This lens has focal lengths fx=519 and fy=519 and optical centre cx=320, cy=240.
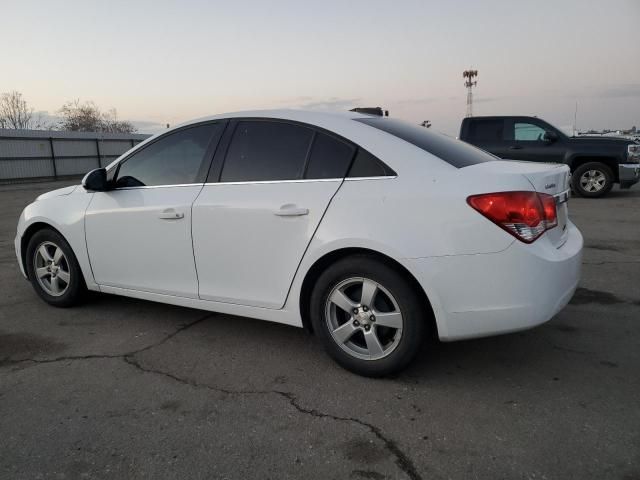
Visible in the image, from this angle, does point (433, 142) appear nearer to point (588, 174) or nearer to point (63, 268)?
point (63, 268)

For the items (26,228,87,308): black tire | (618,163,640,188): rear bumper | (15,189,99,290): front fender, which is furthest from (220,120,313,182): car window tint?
(618,163,640,188): rear bumper

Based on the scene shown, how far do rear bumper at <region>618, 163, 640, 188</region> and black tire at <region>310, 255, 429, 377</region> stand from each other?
37.0ft

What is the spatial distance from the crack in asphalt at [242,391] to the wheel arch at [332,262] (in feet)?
1.80

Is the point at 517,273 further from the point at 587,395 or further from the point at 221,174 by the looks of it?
the point at 221,174

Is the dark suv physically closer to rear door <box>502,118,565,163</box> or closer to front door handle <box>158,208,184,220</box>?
rear door <box>502,118,565,163</box>

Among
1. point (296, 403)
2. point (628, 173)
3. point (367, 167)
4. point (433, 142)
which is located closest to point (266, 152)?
point (367, 167)

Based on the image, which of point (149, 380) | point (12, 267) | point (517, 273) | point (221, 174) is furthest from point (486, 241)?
point (12, 267)

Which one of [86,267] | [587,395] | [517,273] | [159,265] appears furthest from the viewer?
[86,267]

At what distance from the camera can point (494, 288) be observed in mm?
2721

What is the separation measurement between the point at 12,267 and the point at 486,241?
5853 mm

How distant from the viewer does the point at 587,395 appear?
288cm

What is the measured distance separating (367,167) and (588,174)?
11.4 m

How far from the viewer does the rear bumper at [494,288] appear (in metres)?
2.70

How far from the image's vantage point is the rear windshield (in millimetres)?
3117
